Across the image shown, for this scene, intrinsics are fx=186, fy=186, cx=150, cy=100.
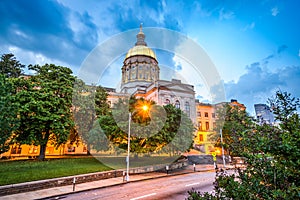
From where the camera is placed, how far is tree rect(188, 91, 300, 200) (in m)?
2.95

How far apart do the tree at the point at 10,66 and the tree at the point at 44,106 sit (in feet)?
29.9

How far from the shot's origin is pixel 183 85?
49.1 m

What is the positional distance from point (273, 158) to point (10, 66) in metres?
39.6

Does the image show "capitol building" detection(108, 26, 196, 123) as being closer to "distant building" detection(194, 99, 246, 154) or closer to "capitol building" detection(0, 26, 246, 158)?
"capitol building" detection(0, 26, 246, 158)

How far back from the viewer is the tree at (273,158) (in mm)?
2949

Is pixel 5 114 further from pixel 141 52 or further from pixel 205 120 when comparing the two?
pixel 141 52

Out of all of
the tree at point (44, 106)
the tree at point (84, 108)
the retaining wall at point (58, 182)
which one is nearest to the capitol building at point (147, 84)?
the tree at point (84, 108)

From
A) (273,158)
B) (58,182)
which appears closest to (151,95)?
(58,182)

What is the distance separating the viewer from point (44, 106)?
2262cm

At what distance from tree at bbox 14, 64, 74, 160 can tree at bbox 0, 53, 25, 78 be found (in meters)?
9.10

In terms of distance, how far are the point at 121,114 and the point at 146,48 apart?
165 ft

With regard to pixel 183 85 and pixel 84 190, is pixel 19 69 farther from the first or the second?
pixel 183 85

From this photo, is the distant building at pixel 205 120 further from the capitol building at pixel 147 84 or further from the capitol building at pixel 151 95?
the capitol building at pixel 147 84

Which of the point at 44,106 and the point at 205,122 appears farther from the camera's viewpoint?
the point at 205,122
